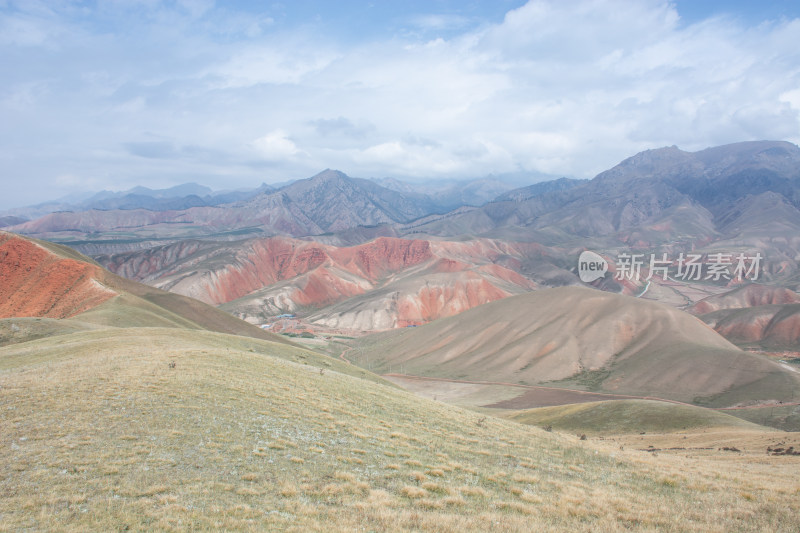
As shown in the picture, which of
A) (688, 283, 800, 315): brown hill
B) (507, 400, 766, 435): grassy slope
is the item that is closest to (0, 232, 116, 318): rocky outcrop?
(507, 400, 766, 435): grassy slope

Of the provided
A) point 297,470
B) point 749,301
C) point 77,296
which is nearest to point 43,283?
point 77,296

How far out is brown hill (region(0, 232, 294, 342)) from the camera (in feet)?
234

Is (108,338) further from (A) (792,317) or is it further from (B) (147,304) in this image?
(A) (792,317)

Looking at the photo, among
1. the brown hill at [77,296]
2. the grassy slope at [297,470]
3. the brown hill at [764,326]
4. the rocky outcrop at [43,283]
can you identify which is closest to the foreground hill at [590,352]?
the brown hill at [764,326]

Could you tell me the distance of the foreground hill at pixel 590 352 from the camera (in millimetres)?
84875

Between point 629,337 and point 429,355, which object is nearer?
point 629,337

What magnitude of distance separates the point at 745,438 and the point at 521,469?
25384mm

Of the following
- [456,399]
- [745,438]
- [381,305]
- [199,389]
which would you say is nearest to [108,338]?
[199,389]

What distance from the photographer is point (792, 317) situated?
14362 cm

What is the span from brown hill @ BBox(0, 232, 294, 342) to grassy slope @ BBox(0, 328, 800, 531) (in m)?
50.9

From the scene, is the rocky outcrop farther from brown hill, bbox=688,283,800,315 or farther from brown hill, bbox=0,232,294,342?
brown hill, bbox=688,283,800,315

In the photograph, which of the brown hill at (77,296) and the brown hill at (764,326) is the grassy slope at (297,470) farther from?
the brown hill at (764,326)

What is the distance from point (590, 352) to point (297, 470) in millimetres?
106594

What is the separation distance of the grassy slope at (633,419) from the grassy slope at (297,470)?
22197 mm
